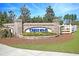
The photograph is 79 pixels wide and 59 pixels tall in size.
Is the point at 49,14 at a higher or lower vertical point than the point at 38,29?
higher

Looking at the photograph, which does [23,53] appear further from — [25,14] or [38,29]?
[25,14]

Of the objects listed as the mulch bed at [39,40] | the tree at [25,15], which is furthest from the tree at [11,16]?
the mulch bed at [39,40]

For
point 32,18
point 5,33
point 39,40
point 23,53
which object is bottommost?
point 23,53

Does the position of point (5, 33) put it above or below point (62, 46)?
above

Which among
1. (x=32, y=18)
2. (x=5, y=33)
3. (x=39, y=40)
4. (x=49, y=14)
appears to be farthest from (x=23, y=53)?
(x=49, y=14)

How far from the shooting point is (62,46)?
6477 mm

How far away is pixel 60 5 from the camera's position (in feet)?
21.1

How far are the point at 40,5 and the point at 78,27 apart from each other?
68 centimetres

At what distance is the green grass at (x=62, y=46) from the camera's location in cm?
644

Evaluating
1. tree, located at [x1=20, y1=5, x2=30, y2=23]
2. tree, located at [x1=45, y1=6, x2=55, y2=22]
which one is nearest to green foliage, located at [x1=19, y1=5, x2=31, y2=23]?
tree, located at [x1=20, y1=5, x2=30, y2=23]

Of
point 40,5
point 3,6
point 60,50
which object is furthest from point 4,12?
point 60,50

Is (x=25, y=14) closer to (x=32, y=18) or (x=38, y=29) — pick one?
(x=32, y=18)

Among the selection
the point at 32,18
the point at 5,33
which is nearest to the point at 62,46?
the point at 32,18

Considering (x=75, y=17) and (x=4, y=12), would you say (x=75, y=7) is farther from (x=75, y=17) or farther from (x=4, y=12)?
(x=4, y=12)
